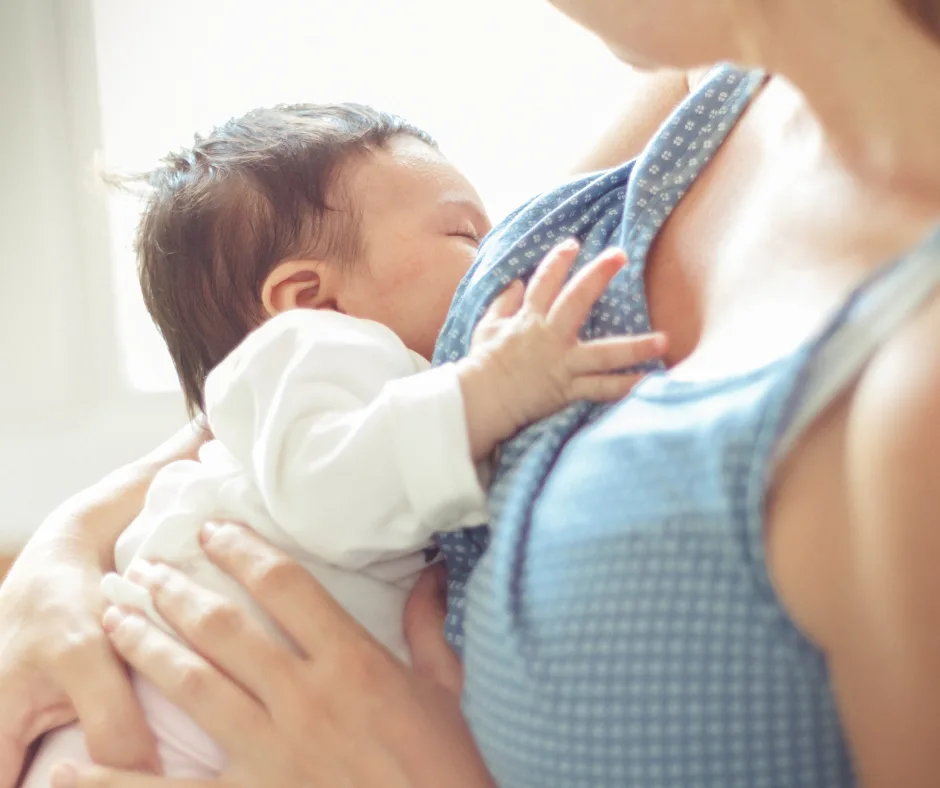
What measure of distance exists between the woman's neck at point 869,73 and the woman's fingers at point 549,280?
0.60 ft

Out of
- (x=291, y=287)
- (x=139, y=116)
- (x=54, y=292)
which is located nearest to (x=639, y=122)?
(x=291, y=287)

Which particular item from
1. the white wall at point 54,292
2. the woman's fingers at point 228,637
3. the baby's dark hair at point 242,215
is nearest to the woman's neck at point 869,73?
the baby's dark hair at point 242,215

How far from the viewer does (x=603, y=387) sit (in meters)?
0.63

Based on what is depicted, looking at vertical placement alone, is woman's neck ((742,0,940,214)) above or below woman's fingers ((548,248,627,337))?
above

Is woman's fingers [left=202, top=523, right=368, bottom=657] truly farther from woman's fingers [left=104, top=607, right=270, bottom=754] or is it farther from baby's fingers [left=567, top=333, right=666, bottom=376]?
baby's fingers [left=567, top=333, right=666, bottom=376]

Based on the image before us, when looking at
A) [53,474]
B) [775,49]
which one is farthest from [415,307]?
[53,474]

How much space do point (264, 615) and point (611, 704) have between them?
33 cm

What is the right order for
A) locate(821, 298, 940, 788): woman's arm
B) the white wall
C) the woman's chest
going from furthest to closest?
the white wall < the woman's chest < locate(821, 298, 940, 788): woman's arm

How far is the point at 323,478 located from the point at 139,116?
4.00 ft

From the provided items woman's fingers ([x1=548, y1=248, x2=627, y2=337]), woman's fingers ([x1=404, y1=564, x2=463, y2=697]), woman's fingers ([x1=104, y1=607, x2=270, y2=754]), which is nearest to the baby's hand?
woman's fingers ([x1=548, y1=248, x2=627, y2=337])

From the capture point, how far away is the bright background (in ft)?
4.94

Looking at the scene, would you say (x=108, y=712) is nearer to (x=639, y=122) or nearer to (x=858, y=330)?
(x=858, y=330)

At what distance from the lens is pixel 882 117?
0.60 metres

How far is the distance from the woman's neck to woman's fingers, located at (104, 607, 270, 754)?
574 mm
